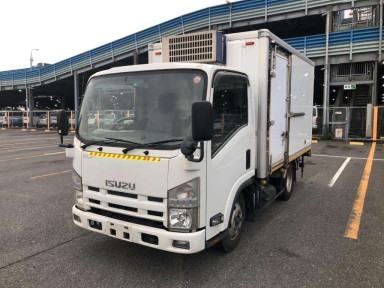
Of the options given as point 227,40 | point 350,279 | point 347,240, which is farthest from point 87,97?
point 347,240

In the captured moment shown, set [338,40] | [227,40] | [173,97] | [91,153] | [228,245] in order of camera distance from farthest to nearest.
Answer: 1. [338,40]
2. [227,40]
3. [228,245]
4. [91,153]
5. [173,97]

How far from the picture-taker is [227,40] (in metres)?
4.28

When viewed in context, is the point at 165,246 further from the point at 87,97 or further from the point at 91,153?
the point at 87,97

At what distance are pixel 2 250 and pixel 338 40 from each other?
19810mm

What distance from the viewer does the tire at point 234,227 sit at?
372cm

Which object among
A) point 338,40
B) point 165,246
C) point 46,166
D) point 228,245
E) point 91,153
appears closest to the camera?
point 165,246

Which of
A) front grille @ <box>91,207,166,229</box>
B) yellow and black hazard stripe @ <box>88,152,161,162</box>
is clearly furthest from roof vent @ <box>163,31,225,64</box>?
front grille @ <box>91,207,166,229</box>

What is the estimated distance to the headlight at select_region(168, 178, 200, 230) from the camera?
9.74 feet

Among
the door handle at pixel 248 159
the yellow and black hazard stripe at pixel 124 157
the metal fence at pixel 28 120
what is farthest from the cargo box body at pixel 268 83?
the metal fence at pixel 28 120

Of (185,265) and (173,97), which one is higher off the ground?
(173,97)

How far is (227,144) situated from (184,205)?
35.6 inches

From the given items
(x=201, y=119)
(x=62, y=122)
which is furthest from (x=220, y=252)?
(x=62, y=122)

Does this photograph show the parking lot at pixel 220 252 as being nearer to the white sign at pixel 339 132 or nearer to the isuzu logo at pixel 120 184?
the isuzu logo at pixel 120 184

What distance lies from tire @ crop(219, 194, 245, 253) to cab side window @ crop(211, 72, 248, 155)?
0.92 metres
